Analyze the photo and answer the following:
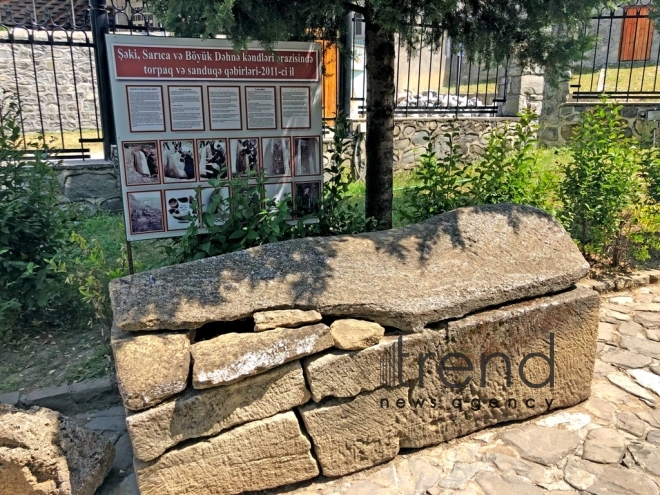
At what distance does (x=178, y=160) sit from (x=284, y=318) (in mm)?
1353

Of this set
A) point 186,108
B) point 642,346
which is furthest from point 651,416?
point 186,108

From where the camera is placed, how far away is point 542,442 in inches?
113

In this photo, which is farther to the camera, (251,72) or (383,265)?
(251,72)

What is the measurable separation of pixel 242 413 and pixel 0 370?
6.83 feet

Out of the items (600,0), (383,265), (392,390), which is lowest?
(392,390)

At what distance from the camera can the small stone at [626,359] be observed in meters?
3.63

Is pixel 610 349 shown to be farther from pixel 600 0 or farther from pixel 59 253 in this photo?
pixel 59 253

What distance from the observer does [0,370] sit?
3562 millimetres

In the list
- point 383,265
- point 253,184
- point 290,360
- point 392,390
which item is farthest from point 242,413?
point 253,184

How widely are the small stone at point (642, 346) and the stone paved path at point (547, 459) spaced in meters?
0.40

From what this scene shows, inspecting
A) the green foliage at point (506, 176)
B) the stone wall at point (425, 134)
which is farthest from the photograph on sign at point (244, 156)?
the stone wall at point (425, 134)

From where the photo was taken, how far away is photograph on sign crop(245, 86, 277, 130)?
11.3ft

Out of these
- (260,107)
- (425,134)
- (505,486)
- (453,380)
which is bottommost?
(505,486)

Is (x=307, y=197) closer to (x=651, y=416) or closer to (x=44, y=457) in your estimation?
(x=44, y=457)
